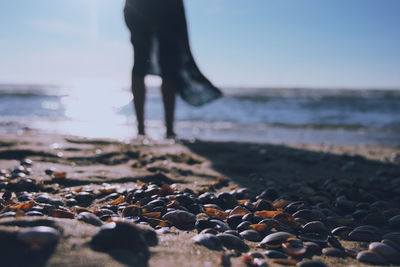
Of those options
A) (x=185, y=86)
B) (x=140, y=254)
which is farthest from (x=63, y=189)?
(x=185, y=86)

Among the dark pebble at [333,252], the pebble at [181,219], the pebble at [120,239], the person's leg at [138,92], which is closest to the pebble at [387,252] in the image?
the dark pebble at [333,252]

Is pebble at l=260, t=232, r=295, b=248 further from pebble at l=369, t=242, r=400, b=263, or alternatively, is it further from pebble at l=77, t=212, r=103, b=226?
pebble at l=77, t=212, r=103, b=226

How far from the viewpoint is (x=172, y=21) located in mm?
4453

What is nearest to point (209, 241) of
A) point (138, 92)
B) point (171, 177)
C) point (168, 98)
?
point (171, 177)

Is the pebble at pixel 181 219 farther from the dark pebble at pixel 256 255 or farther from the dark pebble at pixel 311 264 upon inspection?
the dark pebble at pixel 311 264

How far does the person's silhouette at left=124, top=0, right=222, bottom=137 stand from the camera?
13.9 ft

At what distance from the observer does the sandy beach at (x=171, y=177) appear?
1266mm

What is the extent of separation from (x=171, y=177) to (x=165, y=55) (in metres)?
2.26

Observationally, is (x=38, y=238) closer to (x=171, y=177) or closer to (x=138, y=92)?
(x=171, y=177)

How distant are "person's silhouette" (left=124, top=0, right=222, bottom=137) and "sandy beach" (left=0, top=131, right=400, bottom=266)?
778mm

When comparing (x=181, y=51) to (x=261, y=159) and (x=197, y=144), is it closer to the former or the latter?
(x=197, y=144)

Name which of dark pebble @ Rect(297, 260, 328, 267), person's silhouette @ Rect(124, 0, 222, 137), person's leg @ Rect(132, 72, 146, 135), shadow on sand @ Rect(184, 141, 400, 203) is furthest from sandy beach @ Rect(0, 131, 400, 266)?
person's silhouette @ Rect(124, 0, 222, 137)

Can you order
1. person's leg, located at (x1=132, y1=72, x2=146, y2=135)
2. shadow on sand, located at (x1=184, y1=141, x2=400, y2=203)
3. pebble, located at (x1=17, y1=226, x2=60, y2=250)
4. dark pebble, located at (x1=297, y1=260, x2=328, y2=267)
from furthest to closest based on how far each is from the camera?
1. person's leg, located at (x1=132, y1=72, x2=146, y2=135)
2. shadow on sand, located at (x1=184, y1=141, x2=400, y2=203)
3. dark pebble, located at (x1=297, y1=260, x2=328, y2=267)
4. pebble, located at (x1=17, y1=226, x2=60, y2=250)

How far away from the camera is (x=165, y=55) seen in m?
4.54
